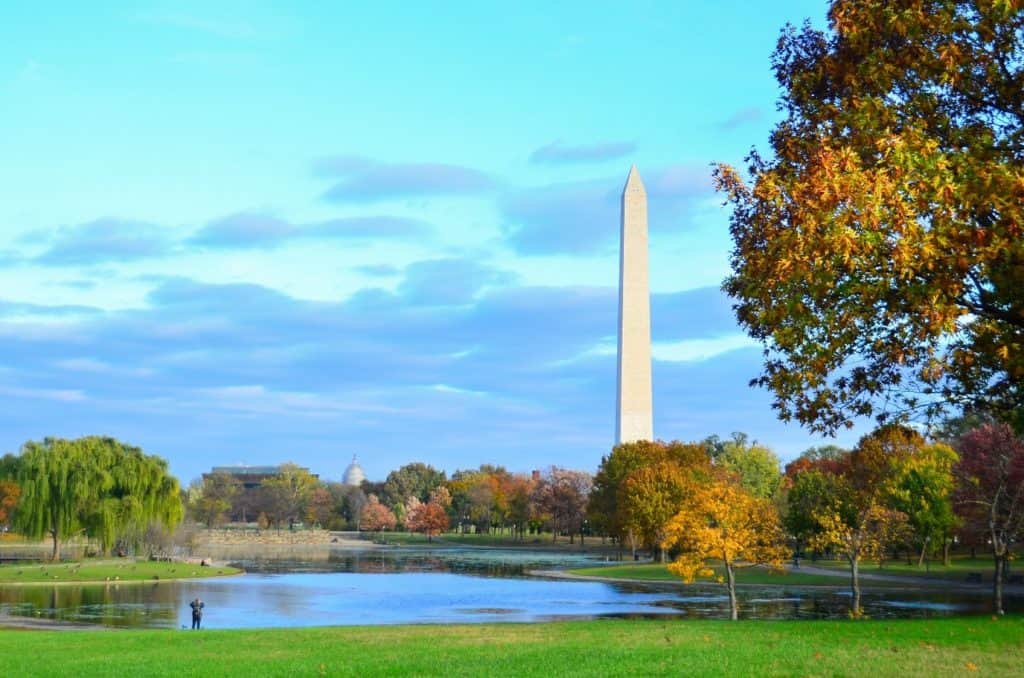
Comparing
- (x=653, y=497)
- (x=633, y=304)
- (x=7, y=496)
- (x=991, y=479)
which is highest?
(x=633, y=304)

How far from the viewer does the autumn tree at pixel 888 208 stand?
41.2 ft

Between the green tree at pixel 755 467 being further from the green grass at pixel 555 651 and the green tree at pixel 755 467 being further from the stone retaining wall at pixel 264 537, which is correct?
the green grass at pixel 555 651

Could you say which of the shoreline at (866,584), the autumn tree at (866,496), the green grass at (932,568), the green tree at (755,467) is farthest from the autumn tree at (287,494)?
the shoreline at (866,584)

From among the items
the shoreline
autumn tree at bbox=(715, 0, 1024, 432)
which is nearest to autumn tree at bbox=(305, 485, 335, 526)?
the shoreline

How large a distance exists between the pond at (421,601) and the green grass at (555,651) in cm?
1115

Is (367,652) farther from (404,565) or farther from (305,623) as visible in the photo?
(404,565)

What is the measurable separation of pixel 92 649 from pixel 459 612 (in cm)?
1891

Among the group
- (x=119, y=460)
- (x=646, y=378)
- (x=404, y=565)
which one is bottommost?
(x=404, y=565)

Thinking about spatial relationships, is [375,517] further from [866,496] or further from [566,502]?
[866,496]

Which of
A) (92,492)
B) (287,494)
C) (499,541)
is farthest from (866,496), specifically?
(287,494)

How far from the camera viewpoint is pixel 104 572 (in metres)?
Result: 62.2

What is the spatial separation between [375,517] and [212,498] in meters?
27.7

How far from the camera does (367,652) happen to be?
64.7ft

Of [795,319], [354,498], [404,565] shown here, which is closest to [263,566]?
[404,565]
